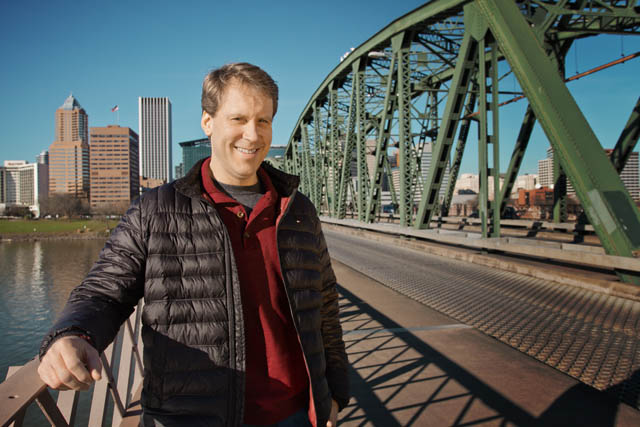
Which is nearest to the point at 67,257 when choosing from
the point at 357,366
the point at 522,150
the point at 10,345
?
the point at 10,345

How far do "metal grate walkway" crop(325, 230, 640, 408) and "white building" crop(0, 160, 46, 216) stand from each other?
199518 mm

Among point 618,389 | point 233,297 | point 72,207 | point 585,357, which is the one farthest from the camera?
point 72,207

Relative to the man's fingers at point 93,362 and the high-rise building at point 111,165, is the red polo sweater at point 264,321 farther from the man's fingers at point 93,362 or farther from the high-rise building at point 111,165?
the high-rise building at point 111,165

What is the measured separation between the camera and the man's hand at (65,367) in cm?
108

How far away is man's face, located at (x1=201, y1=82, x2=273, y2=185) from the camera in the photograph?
158 cm

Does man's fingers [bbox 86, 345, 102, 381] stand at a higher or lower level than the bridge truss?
lower

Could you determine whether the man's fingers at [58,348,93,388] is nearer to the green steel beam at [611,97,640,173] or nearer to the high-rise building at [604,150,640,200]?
the green steel beam at [611,97,640,173]

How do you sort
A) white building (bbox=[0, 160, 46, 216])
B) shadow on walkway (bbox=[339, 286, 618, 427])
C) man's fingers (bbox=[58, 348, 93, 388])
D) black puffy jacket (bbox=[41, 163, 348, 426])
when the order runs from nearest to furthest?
man's fingers (bbox=[58, 348, 93, 388]), black puffy jacket (bbox=[41, 163, 348, 426]), shadow on walkway (bbox=[339, 286, 618, 427]), white building (bbox=[0, 160, 46, 216])

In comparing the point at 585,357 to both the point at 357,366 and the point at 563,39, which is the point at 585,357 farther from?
the point at 563,39

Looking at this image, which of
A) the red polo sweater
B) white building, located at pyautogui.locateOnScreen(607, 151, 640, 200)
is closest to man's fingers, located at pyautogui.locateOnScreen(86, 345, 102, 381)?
the red polo sweater

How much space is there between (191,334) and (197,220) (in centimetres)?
40

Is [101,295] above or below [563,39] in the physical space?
below

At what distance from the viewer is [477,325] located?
16.7ft

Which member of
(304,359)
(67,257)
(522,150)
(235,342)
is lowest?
(67,257)
